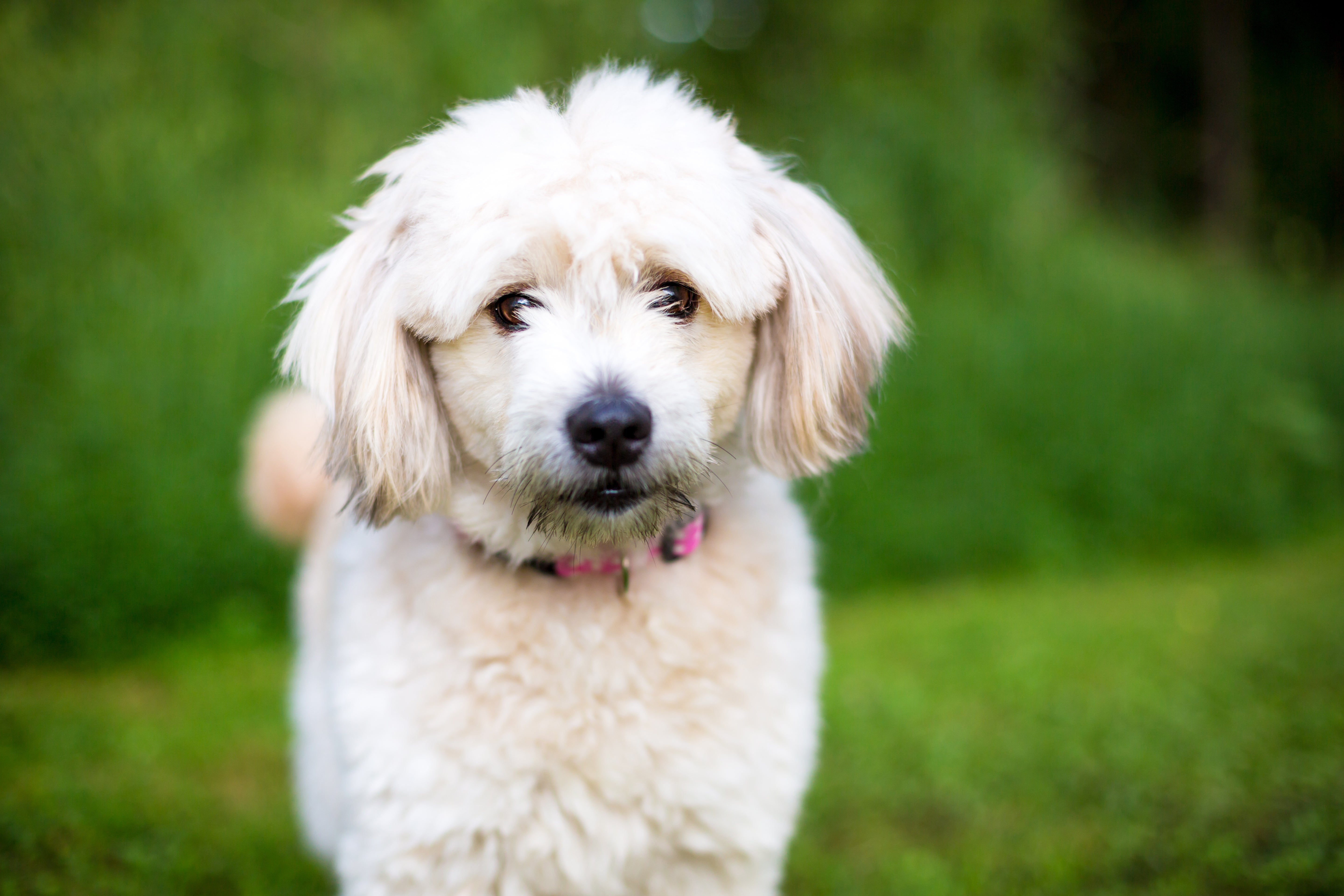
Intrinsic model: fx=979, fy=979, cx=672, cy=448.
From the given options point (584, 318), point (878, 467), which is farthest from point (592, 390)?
point (878, 467)

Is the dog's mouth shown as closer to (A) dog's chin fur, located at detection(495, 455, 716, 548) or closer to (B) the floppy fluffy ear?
(A) dog's chin fur, located at detection(495, 455, 716, 548)

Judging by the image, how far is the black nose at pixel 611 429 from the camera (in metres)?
1.83

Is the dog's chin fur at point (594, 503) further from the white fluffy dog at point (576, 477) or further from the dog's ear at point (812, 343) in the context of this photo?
the dog's ear at point (812, 343)

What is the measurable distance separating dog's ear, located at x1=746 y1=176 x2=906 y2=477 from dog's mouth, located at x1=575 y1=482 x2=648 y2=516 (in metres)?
0.41

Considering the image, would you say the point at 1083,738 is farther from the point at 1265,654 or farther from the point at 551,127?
the point at 551,127

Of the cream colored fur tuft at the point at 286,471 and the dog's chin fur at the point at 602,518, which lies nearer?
the dog's chin fur at the point at 602,518

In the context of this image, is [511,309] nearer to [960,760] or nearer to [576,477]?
[576,477]

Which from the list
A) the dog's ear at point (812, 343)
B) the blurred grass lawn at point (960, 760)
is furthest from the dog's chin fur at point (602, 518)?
the blurred grass lawn at point (960, 760)

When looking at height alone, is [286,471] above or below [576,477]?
below

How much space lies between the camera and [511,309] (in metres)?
2.02

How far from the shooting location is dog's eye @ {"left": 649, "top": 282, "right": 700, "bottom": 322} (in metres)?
2.03

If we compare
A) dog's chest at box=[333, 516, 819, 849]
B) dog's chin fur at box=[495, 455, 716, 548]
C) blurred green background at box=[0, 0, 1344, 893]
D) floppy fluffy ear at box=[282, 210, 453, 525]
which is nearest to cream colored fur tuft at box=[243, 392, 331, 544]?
blurred green background at box=[0, 0, 1344, 893]

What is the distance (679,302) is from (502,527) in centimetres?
61

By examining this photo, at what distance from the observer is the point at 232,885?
304cm
